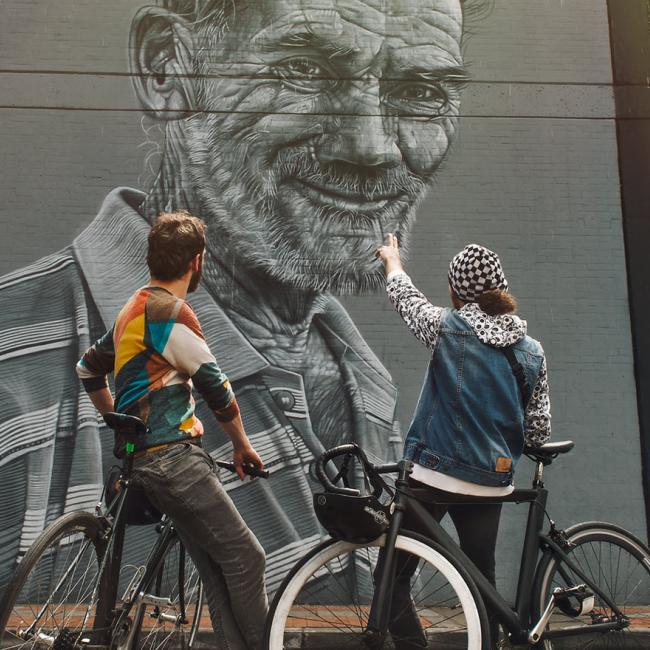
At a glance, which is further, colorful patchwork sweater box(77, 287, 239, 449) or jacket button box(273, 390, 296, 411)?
jacket button box(273, 390, 296, 411)

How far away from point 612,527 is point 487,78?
4554 mm

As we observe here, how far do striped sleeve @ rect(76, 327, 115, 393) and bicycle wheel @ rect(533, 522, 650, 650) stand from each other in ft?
6.79

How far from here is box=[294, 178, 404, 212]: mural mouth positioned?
6691 mm

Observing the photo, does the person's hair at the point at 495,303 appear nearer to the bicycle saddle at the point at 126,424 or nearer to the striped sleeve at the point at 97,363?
the bicycle saddle at the point at 126,424

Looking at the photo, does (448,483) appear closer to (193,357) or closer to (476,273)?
(476,273)

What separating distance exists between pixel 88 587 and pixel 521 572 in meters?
1.80

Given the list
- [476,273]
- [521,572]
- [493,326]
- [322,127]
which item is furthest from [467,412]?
[322,127]

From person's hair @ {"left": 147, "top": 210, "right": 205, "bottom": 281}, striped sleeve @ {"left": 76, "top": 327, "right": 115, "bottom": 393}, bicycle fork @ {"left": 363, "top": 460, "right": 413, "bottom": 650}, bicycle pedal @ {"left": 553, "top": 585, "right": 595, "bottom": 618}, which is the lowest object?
bicycle pedal @ {"left": 553, "top": 585, "right": 595, "bottom": 618}

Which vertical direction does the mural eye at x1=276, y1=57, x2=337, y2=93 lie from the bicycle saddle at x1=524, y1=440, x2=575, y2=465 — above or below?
above

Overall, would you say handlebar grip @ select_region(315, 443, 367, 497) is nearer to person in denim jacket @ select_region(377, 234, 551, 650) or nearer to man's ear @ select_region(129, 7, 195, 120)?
person in denim jacket @ select_region(377, 234, 551, 650)

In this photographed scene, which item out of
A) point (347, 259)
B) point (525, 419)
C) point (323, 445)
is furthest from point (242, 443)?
point (347, 259)

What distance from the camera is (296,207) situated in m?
6.67

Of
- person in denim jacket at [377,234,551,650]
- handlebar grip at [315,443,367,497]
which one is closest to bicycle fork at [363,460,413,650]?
handlebar grip at [315,443,367,497]

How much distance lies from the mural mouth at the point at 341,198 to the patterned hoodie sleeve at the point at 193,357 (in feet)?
12.4
